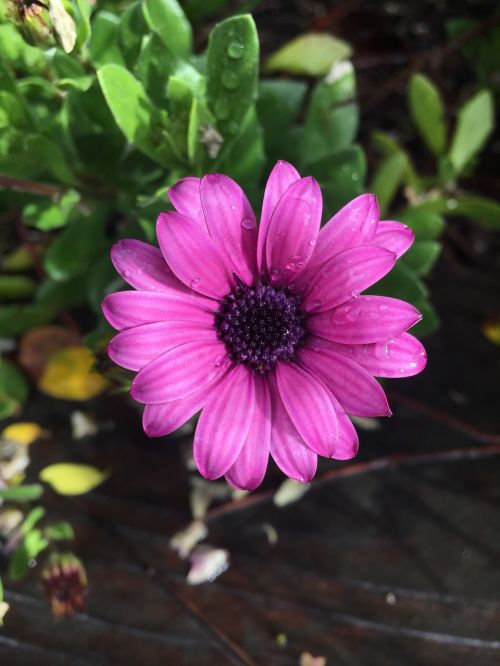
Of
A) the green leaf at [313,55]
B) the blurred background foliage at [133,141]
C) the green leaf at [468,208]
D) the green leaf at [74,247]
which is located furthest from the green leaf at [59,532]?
the green leaf at [313,55]

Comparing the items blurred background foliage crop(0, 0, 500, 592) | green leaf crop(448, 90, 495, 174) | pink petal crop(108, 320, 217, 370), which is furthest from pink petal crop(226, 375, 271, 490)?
green leaf crop(448, 90, 495, 174)

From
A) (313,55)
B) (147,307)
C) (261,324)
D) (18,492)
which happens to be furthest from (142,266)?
(313,55)

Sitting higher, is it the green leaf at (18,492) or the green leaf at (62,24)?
the green leaf at (62,24)

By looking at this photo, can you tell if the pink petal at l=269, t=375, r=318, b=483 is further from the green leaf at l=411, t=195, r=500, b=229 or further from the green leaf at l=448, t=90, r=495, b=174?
the green leaf at l=448, t=90, r=495, b=174

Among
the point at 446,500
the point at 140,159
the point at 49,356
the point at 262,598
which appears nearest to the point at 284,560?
the point at 262,598

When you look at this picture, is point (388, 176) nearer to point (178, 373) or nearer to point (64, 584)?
point (178, 373)

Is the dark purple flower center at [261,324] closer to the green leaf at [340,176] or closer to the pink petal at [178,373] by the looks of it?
the pink petal at [178,373]

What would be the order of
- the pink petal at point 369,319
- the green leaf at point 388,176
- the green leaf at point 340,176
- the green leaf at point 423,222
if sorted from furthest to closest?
1. the green leaf at point 388,176
2. the green leaf at point 423,222
3. the green leaf at point 340,176
4. the pink petal at point 369,319
